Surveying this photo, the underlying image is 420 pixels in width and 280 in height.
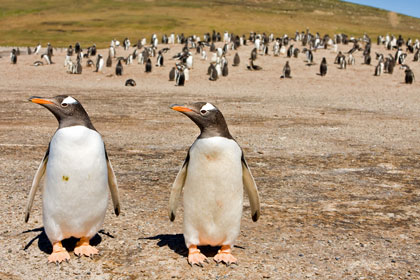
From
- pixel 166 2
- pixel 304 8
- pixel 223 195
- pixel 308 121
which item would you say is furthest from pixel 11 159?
pixel 304 8

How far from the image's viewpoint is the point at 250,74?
1193 inches

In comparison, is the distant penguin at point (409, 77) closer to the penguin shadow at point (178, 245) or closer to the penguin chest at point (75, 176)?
the penguin shadow at point (178, 245)

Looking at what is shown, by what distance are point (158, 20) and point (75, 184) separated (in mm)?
74148

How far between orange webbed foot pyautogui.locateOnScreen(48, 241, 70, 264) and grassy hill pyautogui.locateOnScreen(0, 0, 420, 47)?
51.0 metres

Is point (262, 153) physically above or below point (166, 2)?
below

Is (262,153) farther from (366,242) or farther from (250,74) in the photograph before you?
(250,74)

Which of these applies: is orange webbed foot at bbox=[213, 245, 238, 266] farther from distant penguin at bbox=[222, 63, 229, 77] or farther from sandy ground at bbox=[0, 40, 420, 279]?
distant penguin at bbox=[222, 63, 229, 77]

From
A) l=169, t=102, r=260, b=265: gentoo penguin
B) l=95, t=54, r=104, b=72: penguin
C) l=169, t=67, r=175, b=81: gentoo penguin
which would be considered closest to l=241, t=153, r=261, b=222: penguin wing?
l=169, t=102, r=260, b=265: gentoo penguin

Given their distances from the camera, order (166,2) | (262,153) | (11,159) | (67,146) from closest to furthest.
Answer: (67,146)
(11,159)
(262,153)
(166,2)

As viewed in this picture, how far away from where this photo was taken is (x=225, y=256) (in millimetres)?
5016

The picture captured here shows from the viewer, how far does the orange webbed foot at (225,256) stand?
4.98 meters

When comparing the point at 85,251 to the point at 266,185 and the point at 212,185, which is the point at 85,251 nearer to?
the point at 212,185

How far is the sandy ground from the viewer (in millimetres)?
5074

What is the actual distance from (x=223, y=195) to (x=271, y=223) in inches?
68.7
